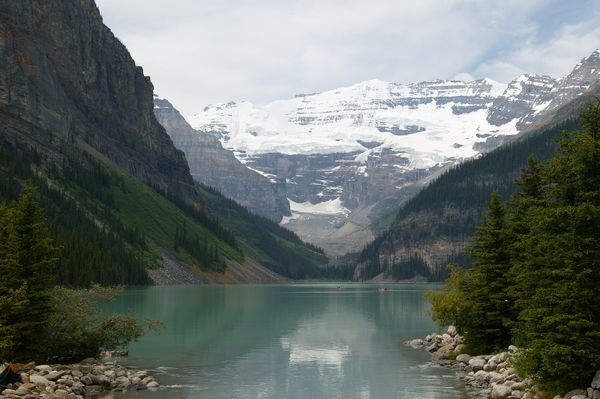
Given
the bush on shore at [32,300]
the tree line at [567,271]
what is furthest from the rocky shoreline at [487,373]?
the bush on shore at [32,300]

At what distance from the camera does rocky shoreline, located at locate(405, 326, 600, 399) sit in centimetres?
4171

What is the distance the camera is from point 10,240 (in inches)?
1866

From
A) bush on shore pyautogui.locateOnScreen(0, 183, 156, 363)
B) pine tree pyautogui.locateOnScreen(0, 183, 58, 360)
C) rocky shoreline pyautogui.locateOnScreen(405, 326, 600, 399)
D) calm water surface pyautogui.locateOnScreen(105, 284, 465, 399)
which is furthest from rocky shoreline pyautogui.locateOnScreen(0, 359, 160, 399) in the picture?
rocky shoreline pyautogui.locateOnScreen(405, 326, 600, 399)

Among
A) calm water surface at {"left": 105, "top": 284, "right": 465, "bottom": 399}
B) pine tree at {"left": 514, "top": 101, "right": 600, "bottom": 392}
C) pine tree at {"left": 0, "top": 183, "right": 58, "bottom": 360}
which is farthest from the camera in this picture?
calm water surface at {"left": 105, "top": 284, "right": 465, "bottom": 399}

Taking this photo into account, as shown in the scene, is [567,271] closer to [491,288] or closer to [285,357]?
[491,288]

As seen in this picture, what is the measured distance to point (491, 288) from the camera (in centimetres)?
5956

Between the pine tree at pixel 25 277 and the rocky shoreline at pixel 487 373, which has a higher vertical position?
the pine tree at pixel 25 277

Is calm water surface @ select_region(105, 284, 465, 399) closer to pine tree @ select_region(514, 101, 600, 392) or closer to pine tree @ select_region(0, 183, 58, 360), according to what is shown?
pine tree @ select_region(0, 183, 58, 360)

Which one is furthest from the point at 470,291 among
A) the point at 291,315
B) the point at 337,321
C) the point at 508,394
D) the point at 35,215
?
the point at 291,315

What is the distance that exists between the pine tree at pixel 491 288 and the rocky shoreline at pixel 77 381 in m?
28.3

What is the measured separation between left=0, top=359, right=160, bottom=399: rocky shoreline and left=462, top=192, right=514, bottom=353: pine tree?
1116 inches

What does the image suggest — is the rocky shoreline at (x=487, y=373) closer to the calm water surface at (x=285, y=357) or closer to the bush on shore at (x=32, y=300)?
the calm water surface at (x=285, y=357)

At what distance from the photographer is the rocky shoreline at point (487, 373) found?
41.7 metres

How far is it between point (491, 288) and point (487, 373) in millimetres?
8437
